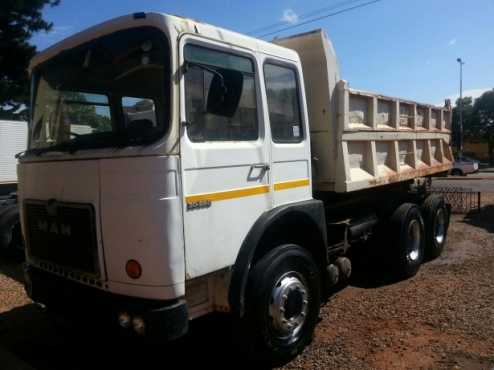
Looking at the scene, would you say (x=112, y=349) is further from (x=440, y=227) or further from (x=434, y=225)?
(x=440, y=227)

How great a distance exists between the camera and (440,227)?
24.5ft

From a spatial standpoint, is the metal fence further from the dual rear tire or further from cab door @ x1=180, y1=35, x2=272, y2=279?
cab door @ x1=180, y1=35, x2=272, y2=279

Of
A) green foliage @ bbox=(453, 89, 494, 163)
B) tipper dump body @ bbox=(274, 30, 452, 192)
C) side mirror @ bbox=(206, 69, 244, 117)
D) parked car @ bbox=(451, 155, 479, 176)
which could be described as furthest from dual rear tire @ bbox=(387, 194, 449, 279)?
green foliage @ bbox=(453, 89, 494, 163)

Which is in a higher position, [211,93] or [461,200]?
[211,93]

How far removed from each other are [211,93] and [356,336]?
2.76 meters

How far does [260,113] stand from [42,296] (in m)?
2.35

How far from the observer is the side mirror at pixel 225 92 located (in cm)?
312

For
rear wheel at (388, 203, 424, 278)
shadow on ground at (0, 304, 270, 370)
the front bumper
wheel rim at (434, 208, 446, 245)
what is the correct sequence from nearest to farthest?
the front bumper < shadow on ground at (0, 304, 270, 370) < rear wheel at (388, 203, 424, 278) < wheel rim at (434, 208, 446, 245)

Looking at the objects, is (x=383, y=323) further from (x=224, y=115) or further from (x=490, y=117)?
(x=490, y=117)

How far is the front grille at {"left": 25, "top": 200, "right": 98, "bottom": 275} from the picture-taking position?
3152 mm

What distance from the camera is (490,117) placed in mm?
46875

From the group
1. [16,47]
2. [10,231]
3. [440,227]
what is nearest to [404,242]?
[440,227]

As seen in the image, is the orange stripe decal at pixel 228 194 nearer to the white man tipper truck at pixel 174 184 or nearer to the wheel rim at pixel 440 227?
the white man tipper truck at pixel 174 184

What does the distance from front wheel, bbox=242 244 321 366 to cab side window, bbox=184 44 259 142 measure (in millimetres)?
1103
